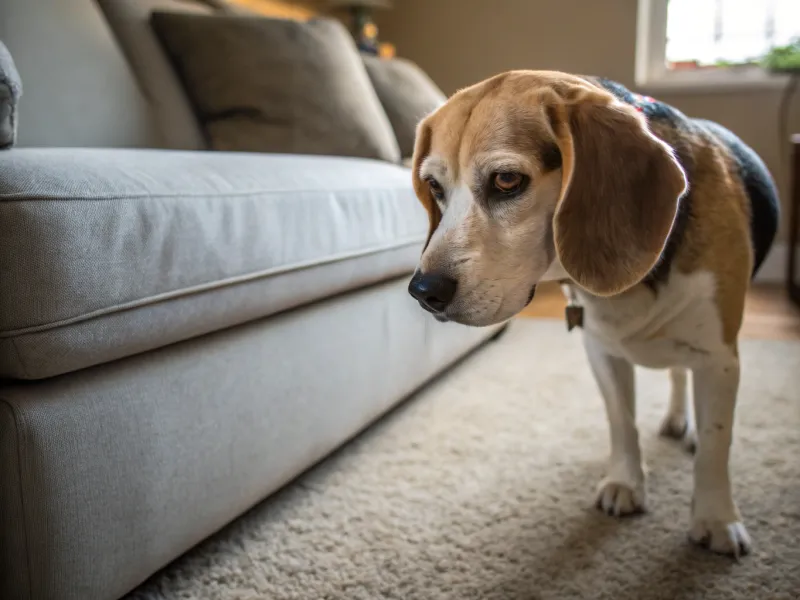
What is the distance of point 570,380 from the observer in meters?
1.97

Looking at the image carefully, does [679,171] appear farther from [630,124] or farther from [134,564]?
[134,564]

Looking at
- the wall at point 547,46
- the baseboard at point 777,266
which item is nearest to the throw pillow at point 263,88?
the wall at point 547,46

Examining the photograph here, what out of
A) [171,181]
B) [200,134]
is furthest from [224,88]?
[171,181]

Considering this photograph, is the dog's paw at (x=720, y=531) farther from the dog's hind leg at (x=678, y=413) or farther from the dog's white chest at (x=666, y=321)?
the dog's hind leg at (x=678, y=413)

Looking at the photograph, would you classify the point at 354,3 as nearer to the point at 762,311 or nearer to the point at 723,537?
the point at 762,311

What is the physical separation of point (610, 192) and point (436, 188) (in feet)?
0.86

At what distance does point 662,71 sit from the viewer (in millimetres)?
3650

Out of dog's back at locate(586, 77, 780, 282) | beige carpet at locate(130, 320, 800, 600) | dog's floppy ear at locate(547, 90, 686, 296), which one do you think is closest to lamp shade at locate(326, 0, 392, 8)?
beige carpet at locate(130, 320, 800, 600)

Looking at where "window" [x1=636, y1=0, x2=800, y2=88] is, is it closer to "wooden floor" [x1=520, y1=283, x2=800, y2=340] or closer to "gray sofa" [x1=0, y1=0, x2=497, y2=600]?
"wooden floor" [x1=520, y1=283, x2=800, y2=340]

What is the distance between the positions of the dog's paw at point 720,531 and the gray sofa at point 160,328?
64 centimetres

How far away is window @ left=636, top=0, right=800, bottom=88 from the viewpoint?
3.54 m

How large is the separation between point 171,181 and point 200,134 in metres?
0.98

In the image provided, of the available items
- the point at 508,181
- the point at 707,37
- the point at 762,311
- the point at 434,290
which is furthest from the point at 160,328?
the point at 707,37

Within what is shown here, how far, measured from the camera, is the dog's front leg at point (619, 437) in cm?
123
